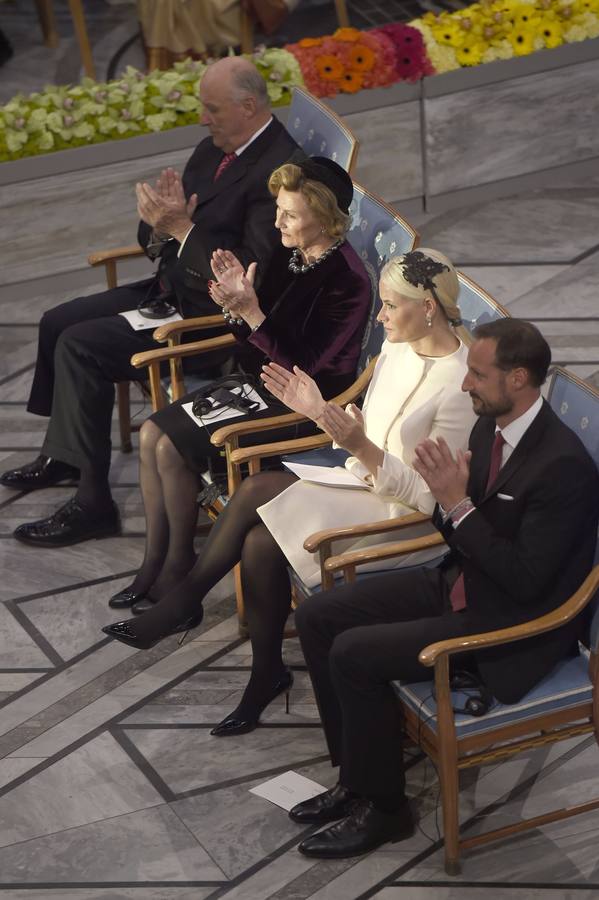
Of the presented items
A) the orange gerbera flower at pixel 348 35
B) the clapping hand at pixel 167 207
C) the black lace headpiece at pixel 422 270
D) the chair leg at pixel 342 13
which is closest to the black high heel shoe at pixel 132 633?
the black lace headpiece at pixel 422 270

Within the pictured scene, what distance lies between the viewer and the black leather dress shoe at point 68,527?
15.5 ft

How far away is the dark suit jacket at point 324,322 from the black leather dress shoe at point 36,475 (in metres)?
1.20

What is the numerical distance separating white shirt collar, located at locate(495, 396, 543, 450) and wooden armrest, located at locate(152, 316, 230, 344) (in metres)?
1.65

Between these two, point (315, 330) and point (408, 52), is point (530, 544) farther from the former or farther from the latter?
point (408, 52)

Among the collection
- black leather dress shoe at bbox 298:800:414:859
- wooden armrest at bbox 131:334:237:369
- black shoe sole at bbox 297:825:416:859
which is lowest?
black shoe sole at bbox 297:825:416:859

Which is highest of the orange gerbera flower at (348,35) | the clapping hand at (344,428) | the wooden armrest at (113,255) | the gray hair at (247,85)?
the gray hair at (247,85)

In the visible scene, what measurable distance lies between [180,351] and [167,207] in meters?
0.54

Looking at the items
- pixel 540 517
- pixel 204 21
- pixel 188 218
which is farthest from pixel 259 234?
pixel 204 21

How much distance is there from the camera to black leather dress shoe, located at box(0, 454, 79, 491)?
5.04 meters

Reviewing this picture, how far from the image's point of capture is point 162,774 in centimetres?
371

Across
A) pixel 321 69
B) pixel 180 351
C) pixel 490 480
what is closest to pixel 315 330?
pixel 180 351

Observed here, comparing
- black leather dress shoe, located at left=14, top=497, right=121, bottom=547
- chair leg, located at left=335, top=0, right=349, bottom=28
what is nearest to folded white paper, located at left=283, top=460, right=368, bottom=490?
black leather dress shoe, located at left=14, top=497, right=121, bottom=547

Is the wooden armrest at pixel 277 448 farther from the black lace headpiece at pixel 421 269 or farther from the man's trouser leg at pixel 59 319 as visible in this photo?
the man's trouser leg at pixel 59 319

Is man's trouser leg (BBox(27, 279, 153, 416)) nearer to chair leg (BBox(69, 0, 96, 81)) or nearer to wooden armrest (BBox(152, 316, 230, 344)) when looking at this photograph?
wooden armrest (BBox(152, 316, 230, 344))
